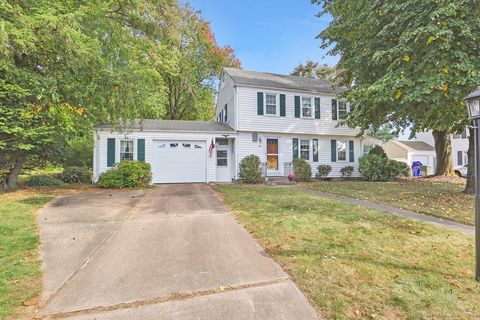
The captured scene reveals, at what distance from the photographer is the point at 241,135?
48.2ft

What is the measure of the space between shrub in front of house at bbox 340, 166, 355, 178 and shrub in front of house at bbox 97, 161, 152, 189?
36.3ft

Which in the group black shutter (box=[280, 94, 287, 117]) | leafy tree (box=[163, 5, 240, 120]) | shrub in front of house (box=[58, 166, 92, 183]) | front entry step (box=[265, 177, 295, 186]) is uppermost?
leafy tree (box=[163, 5, 240, 120])

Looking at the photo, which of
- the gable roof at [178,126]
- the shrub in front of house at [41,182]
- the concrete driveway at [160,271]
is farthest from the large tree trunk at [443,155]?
the shrub in front of house at [41,182]

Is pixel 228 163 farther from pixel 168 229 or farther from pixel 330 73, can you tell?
pixel 330 73

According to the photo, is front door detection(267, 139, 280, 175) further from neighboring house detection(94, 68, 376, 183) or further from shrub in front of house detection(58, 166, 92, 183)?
Answer: shrub in front of house detection(58, 166, 92, 183)

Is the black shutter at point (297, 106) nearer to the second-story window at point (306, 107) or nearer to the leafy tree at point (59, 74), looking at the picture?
the second-story window at point (306, 107)

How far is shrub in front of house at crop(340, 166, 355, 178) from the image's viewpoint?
53.5 feet

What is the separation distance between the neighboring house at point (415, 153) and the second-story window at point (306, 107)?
1575 centimetres

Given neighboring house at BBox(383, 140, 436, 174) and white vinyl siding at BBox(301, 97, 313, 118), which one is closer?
white vinyl siding at BBox(301, 97, 313, 118)

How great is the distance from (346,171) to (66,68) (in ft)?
47.7

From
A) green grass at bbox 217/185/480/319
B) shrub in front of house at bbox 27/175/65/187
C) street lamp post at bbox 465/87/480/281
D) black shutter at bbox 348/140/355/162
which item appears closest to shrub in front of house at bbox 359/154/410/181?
black shutter at bbox 348/140/355/162

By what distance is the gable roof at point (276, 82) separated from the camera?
15023 millimetres

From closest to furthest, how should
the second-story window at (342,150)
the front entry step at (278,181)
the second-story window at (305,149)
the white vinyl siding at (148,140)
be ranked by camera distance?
the white vinyl siding at (148,140) → the front entry step at (278,181) → the second-story window at (305,149) → the second-story window at (342,150)

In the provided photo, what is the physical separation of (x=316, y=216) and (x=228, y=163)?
923 cm
